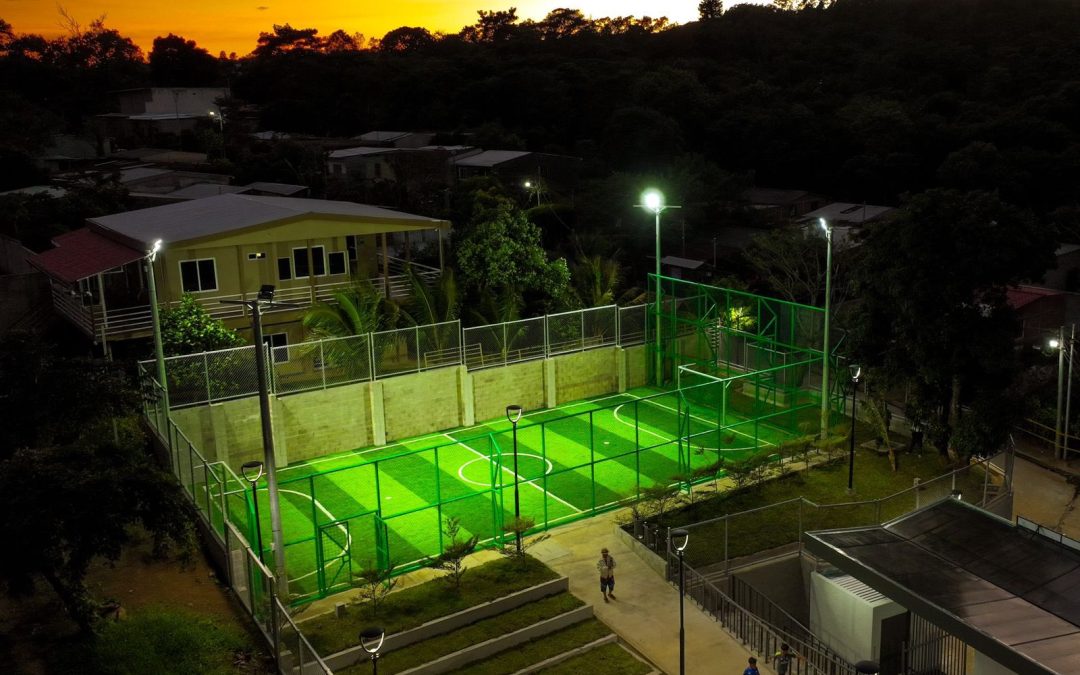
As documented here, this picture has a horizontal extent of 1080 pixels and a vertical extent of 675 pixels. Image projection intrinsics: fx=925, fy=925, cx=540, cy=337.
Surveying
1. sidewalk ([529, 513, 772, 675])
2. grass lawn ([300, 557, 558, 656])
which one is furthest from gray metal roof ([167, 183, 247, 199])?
grass lawn ([300, 557, 558, 656])

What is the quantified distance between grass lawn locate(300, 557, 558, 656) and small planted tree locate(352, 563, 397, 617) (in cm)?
14

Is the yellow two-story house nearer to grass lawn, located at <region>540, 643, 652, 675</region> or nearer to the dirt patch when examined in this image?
the dirt patch

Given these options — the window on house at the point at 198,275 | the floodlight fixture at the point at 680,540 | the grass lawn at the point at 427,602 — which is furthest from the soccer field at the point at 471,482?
the window on house at the point at 198,275

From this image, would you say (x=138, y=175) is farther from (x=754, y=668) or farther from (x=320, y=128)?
(x=754, y=668)

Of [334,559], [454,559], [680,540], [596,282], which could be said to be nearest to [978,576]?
[680,540]

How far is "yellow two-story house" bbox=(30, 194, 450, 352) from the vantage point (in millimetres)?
31328

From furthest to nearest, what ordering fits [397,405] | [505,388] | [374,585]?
[505,388], [397,405], [374,585]

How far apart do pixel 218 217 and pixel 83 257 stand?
4802 mm

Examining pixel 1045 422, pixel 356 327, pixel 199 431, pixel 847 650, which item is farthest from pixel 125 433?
pixel 1045 422

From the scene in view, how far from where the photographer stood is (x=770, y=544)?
2225 centimetres

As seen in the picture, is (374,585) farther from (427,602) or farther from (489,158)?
(489,158)

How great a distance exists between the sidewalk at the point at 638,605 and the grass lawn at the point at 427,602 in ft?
3.55

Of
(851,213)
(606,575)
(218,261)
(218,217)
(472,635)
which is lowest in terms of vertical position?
(472,635)

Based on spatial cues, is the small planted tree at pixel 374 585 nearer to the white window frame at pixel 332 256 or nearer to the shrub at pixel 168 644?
the shrub at pixel 168 644
